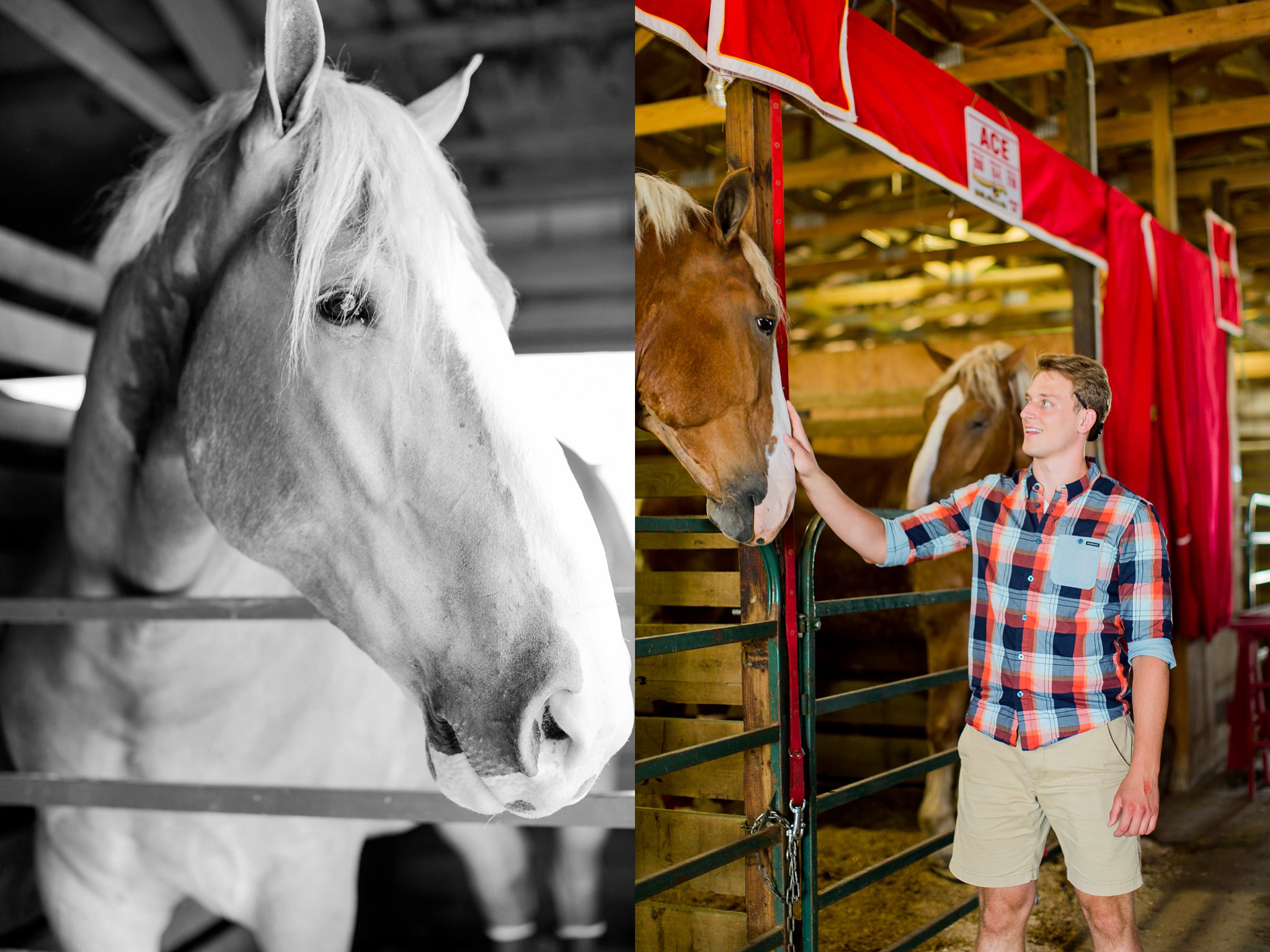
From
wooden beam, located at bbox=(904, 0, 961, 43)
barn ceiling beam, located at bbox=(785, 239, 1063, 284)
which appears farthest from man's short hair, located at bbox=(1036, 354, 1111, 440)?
barn ceiling beam, located at bbox=(785, 239, 1063, 284)

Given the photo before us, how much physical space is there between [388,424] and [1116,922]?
5.55 feet

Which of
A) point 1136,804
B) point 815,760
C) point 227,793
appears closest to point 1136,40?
point 815,760

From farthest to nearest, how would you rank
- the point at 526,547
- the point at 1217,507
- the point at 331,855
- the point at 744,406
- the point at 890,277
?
the point at 890,277, the point at 1217,507, the point at 744,406, the point at 331,855, the point at 526,547

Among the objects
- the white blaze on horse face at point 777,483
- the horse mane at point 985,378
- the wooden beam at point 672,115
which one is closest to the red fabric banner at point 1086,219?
the horse mane at point 985,378

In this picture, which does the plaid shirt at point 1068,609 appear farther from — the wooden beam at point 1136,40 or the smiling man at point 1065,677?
the wooden beam at point 1136,40

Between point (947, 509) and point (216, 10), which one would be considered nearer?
point (216, 10)

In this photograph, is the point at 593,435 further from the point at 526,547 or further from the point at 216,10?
the point at 216,10

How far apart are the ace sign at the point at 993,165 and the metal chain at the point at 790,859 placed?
6.61 ft

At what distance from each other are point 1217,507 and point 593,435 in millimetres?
4876

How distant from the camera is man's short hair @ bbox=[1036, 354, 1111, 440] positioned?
2.10 meters

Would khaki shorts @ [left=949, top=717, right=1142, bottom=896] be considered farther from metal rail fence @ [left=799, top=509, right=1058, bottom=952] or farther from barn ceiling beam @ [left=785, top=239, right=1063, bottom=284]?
barn ceiling beam @ [left=785, top=239, right=1063, bottom=284]

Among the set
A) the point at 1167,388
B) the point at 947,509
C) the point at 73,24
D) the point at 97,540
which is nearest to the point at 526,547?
Answer: the point at 97,540

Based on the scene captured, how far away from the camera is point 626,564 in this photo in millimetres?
1463

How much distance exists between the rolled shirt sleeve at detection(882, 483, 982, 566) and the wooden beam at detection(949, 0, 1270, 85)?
2.95 metres
